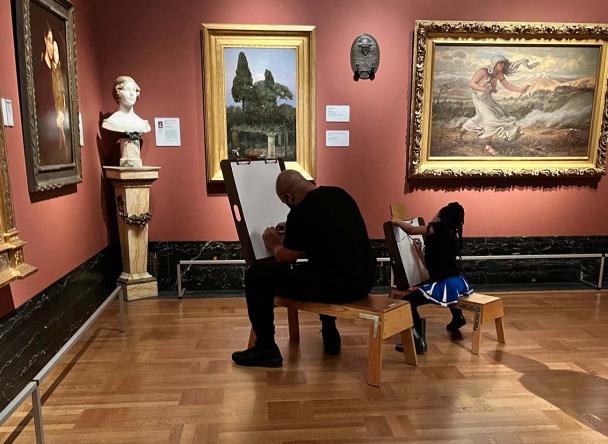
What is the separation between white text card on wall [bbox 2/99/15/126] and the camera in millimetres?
2615

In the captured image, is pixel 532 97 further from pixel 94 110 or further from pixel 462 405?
pixel 94 110

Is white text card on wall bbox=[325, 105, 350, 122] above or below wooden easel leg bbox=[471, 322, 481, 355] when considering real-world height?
above

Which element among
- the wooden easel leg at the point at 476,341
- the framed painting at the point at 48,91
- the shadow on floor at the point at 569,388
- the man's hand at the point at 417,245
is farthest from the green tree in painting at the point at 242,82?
the shadow on floor at the point at 569,388

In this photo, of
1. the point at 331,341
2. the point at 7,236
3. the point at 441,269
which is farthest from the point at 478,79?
the point at 7,236

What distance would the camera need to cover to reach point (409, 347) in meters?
3.11

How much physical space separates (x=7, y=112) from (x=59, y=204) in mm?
871

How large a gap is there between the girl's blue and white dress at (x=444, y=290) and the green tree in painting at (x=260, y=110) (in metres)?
2.02

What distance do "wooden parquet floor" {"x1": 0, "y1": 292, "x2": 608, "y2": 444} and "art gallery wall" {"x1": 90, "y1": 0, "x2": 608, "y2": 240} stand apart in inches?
50.3

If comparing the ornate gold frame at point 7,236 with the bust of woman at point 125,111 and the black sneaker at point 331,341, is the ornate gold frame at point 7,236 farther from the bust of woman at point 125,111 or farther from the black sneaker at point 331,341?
the black sneaker at point 331,341

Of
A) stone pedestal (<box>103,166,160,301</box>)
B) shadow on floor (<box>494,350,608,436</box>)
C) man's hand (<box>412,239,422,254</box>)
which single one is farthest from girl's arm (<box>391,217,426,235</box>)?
stone pedestal (<box>103,166,160,301</box>)

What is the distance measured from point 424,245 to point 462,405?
133 cm

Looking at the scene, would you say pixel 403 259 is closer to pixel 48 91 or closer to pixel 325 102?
pixel 325 102

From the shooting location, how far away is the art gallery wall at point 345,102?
432cm

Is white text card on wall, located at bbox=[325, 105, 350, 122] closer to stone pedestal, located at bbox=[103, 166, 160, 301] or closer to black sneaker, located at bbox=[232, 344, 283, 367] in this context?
stone pedestal, located at bbox=[103, 166, 160, 301]
